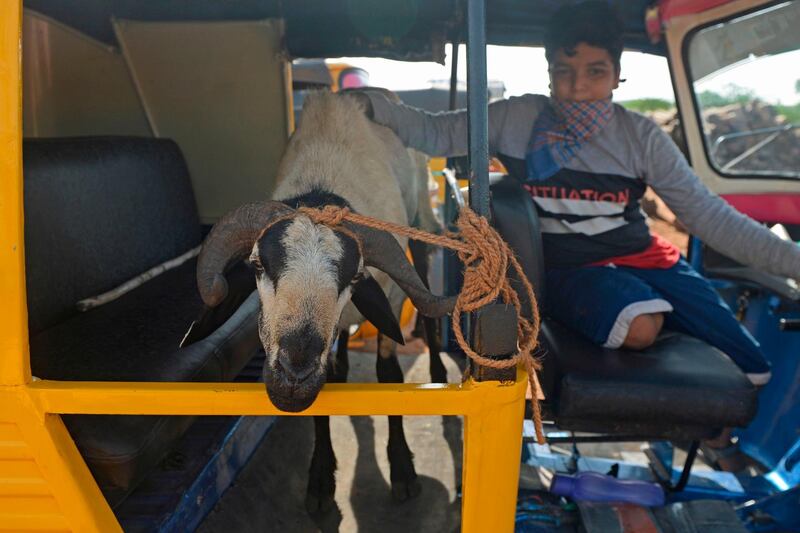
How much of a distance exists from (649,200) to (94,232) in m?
13.3

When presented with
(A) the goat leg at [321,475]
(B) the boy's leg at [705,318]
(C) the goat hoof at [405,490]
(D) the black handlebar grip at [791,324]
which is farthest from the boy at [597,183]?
(A) the goat leg at [321,475]

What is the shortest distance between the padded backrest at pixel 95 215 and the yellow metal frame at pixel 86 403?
3.74 feet

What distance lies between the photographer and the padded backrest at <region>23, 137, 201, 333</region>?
2500 mm

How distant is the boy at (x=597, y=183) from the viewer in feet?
8.00

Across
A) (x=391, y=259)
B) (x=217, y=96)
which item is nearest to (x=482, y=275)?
(x=391, y=259)

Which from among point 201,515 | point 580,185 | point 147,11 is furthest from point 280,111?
point 201,515

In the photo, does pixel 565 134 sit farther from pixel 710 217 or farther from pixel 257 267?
pixel 257 267

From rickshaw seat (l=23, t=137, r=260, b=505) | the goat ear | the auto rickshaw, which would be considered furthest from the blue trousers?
rickshaw seat (l=23, t=137, r=260, b=505)

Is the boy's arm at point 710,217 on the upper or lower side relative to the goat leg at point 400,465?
upper

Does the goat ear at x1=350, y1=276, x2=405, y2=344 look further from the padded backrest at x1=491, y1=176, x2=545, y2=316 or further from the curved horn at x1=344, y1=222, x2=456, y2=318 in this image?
the padded backrest at x1=491, y1=176, x2=545, y2=316

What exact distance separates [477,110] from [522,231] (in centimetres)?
79

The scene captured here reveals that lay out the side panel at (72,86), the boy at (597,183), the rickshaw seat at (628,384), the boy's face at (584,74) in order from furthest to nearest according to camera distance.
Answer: the side panel at (72,86)
the boy's face at (584,74)
the boy at (597,183)
the rickshaw seat at (628,384)

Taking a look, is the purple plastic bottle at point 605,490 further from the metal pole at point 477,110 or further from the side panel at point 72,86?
the side panel at point 72,86

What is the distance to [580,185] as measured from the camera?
2629 mm
